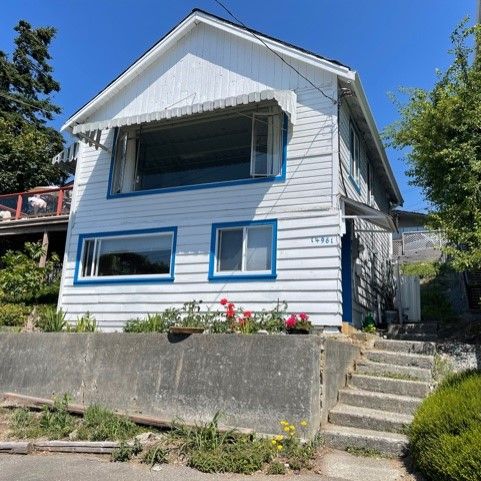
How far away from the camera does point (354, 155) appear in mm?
12422

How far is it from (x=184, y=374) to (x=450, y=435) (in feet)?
A: 13.0

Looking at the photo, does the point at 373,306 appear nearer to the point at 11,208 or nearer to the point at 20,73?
the point at 11,208

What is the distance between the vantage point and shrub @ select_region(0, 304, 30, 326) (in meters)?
13.5

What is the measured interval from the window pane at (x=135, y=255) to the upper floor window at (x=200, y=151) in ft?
4.52

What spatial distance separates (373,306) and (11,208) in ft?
53.9

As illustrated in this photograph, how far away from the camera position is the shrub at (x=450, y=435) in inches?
176

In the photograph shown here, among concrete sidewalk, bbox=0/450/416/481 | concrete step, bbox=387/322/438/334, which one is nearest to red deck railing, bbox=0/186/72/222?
concrete step, bbox=387/322/438/334

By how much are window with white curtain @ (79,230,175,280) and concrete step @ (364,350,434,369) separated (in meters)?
4.90

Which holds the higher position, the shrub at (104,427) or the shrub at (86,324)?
the shrub at (86,324)

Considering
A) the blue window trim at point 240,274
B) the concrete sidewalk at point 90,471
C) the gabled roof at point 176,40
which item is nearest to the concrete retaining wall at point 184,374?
the concrete sidewalk at point 90,471

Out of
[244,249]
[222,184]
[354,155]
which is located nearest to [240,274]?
[244,249]

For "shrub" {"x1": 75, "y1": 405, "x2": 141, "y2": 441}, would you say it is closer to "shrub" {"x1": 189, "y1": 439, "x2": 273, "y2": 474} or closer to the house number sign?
"shrub" {"x1": 189, "y1": 439, "x2": 273, "y2": 474}

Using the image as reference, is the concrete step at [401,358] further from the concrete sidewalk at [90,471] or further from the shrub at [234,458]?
the concrete sidewalk at [90,471]

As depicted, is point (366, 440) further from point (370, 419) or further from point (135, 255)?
point (135, 255)
